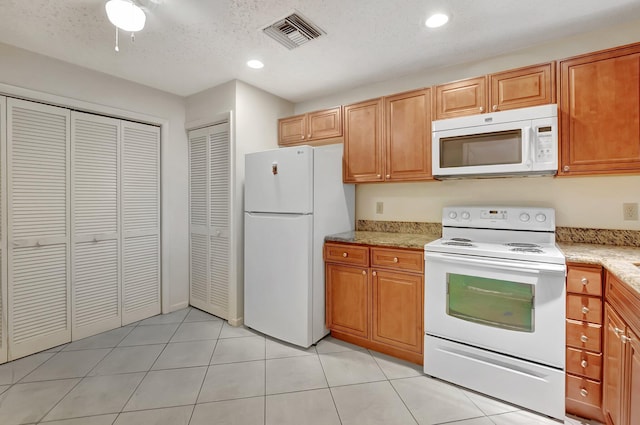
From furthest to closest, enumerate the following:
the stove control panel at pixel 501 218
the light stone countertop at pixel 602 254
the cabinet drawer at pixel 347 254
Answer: the cabinet drawer at pixel 347 254 → the stove control panel at pixel 501 218 → the light stone countertop at pixel 602 254

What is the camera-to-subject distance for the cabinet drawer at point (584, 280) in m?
1.55

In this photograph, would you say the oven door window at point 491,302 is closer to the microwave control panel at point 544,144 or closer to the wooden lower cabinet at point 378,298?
the wooden lower cabinet at point 378,298

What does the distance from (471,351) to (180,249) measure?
3.00 meters

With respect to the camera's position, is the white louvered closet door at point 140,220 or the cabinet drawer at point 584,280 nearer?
the cabinet drawer at point 584,280

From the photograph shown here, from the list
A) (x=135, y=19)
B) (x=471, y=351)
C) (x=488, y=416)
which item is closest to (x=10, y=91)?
(x=135, y=19)

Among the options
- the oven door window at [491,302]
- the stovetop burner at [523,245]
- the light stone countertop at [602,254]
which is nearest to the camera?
the light stone countertop at [602,254]

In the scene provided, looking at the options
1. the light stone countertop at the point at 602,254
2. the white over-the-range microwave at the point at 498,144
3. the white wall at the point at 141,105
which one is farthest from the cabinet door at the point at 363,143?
the white wall at the point at 141,105

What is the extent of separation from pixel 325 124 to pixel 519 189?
179 cm

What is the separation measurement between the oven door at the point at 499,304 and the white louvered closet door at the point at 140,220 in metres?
2.78

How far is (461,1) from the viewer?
1.71 m

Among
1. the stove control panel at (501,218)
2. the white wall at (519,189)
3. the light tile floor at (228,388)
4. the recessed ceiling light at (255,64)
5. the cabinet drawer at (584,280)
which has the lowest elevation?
the light tile floor at (228,388)

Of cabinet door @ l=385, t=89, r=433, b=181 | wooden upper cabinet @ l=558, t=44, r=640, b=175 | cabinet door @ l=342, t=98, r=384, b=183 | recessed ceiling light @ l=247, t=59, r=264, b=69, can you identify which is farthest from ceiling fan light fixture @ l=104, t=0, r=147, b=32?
wooden upper cabinet @ l=558, t=44, r=640, b=175

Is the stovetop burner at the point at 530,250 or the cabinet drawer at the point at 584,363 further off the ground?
the stovetop burner at the point at 530,250

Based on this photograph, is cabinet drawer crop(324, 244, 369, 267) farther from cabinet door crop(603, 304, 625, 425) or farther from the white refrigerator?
cabinet door crop(603, 304, 625, 425)
